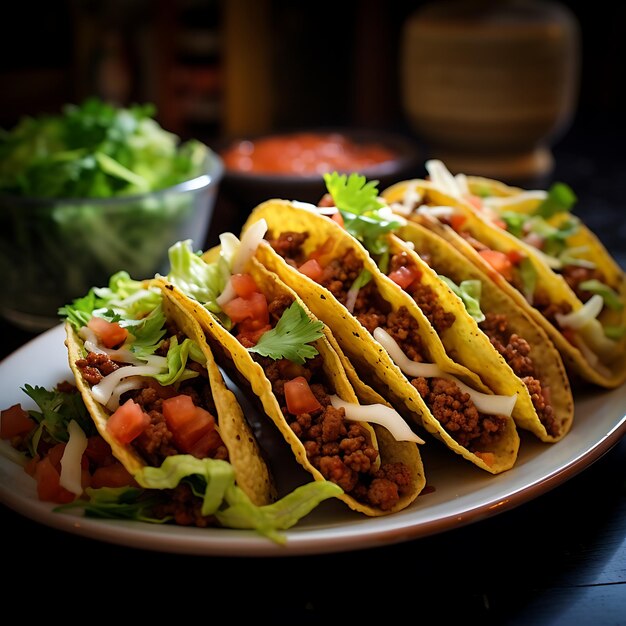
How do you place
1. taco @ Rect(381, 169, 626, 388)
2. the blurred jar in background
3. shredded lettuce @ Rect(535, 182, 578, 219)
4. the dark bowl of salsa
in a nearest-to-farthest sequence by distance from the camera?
taco @ Rect(381, 169, 626, 388), shredded lettuce @ Rect(535, 182, 578, 219), the dark bowl of salsa, the blurred jar in background

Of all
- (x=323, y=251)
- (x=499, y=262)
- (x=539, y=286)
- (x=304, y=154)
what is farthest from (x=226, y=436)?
(x=304, y=154)

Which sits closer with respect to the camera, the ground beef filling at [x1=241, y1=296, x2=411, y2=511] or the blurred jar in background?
the ground beef filling at [x1=241, y1=296, x2=411, y2=511]

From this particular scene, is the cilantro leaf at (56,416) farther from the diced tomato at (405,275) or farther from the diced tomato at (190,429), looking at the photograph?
the diced tomato at (405,275)

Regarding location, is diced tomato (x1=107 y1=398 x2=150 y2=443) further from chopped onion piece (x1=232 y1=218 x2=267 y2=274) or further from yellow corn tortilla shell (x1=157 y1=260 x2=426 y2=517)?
chopped onion piece (x1=232 y1=218 x2=267 y2=274)

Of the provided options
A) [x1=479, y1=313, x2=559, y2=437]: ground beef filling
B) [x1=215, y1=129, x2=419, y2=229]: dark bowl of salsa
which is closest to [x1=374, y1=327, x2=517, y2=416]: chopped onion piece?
[x1=479, y1=313, x2=559, y2=437]: ground beef filling

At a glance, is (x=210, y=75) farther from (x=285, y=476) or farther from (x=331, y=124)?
(x=285, y=476)

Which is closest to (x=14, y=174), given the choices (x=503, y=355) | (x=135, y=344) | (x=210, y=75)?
(x=135, y=344)
